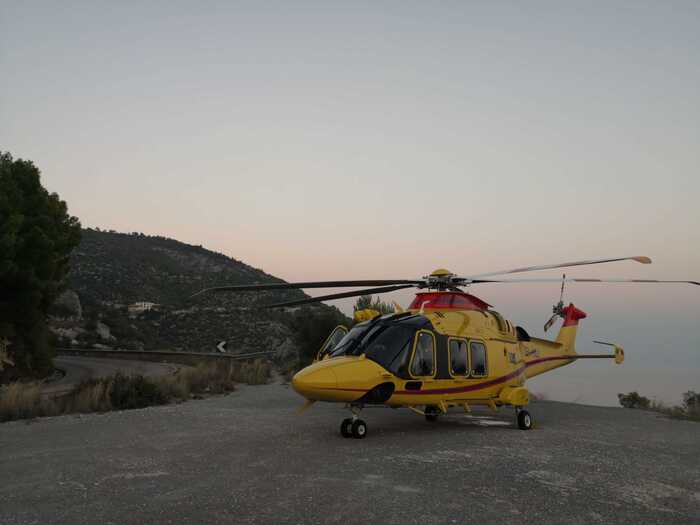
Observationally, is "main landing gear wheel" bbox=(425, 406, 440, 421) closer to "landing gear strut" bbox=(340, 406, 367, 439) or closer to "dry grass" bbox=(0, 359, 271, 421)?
"landing gear strut" bbox=(340, 406, 367, 439)

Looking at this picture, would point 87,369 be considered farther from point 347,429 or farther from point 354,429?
point 354,429

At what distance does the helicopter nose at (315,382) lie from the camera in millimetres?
10562

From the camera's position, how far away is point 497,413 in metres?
16.5

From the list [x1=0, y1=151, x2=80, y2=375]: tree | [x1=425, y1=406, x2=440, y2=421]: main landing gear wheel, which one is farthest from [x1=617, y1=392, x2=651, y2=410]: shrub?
[x1=0, y1=151, x2=80, y2=375]: tree

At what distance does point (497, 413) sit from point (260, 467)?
944 cm

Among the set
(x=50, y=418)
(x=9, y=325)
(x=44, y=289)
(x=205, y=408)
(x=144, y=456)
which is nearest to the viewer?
(x=144, y=456)

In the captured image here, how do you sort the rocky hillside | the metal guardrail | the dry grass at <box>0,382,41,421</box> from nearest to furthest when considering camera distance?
the dry grass at <box>0,382,41,421</box>
the metal guardrail
the rocky hillside

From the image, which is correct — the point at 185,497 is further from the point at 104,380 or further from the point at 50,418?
the point at 104,380

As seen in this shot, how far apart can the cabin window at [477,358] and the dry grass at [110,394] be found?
911 centimetres

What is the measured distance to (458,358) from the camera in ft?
41.9

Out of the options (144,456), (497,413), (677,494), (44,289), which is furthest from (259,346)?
(677,494)

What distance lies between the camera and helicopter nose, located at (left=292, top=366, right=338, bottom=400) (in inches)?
416

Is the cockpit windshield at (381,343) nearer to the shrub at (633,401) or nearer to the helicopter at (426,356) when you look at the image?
the helicopter at (426,356)

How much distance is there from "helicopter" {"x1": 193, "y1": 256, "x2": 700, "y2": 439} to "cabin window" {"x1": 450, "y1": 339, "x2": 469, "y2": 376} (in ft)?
0.07
